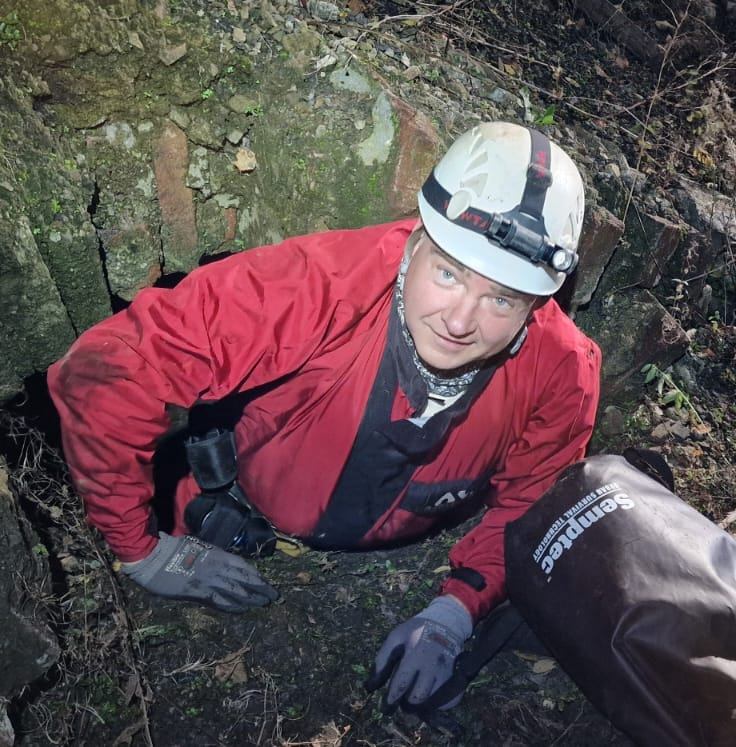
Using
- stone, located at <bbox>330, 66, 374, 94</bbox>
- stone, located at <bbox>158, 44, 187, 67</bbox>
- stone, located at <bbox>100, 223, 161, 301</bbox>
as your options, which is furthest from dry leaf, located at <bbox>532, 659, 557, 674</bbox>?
stone, located at <bbox>158, 44, 187, 67</bbox>

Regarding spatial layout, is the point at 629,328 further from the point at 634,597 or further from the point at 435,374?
the point at 634,597

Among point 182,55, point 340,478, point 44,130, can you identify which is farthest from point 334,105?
point 340,478

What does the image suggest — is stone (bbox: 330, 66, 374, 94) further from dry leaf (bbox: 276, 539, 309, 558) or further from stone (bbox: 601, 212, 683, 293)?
dry leaf (bbox: 276, 539, 309, 558)

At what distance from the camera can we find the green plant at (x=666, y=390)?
4.28 meters

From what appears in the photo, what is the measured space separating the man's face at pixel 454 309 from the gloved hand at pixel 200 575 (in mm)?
1410

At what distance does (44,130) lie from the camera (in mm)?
2746

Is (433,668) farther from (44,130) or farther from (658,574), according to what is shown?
(44,130)

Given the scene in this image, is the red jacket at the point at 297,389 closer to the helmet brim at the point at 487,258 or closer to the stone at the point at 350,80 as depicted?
the helmet brim at the point at 487,258

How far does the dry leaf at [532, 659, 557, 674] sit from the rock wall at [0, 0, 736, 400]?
2.14m

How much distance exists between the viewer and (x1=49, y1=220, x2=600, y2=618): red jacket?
7.60ft

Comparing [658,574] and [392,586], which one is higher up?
[658,574]

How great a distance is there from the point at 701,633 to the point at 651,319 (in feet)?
7.71

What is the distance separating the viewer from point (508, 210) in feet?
7.35

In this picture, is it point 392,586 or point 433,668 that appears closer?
point 433,668
